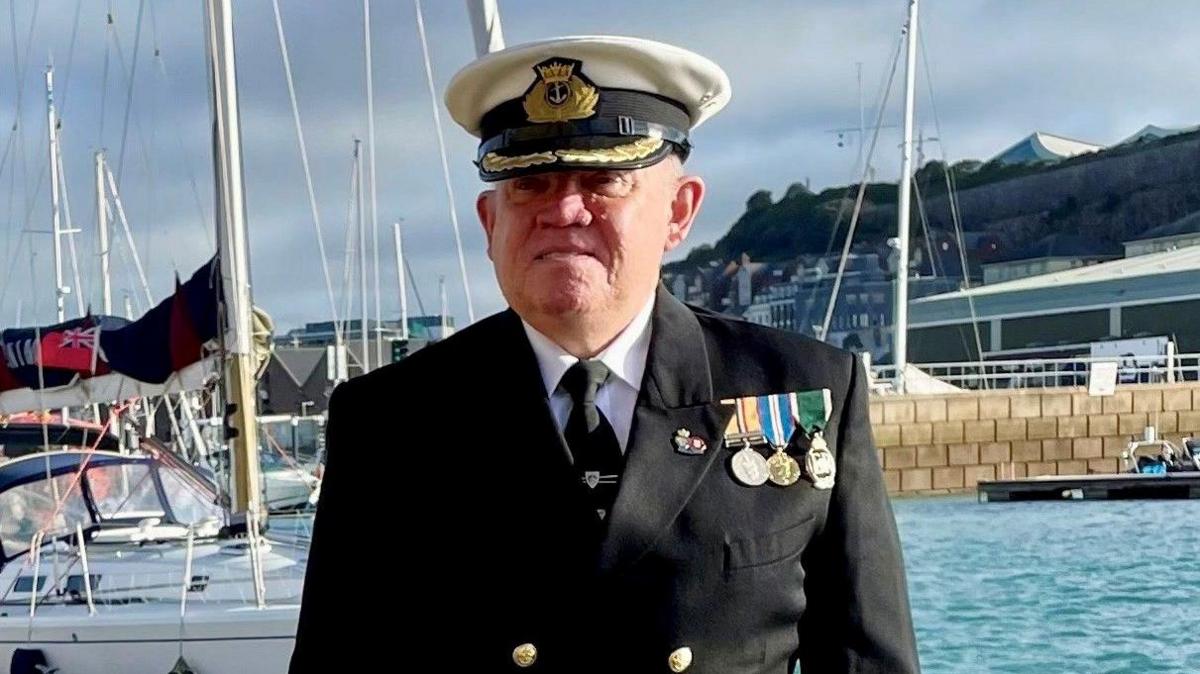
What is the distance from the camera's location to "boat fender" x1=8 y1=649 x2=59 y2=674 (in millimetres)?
8078

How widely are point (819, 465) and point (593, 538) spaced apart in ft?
1.09

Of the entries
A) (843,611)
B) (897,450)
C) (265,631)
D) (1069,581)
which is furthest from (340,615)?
Result: (897,450)

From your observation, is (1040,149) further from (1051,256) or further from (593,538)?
(593,538)

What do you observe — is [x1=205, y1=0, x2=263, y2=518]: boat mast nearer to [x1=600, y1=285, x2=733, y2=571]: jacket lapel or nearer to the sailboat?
the sailboat

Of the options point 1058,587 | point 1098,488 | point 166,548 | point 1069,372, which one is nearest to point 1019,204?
point 1069,372

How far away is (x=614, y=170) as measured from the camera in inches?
82.2

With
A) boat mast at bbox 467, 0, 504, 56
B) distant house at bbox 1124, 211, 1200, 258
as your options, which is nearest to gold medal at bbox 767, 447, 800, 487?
boat mast at bbox 467, 0, 504, 56

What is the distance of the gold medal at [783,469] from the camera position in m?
2.19

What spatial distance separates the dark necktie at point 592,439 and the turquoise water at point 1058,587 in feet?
39.0

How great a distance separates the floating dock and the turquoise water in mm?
532

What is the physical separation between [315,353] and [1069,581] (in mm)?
37929

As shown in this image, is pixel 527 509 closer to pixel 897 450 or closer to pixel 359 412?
pixel 359 412

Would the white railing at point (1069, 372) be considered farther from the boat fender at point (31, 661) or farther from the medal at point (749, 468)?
the medal at point (749, 468)

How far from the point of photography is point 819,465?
219cm
